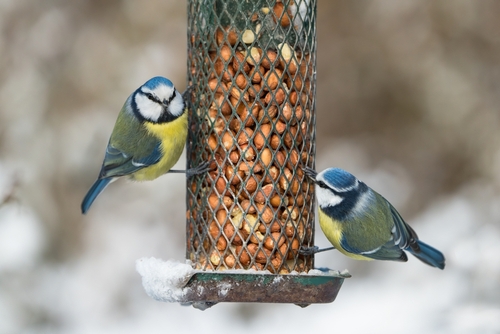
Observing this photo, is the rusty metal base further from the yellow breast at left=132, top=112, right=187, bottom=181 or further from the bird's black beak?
the yellow breast at left=132, top=112, right=187, bottom=181

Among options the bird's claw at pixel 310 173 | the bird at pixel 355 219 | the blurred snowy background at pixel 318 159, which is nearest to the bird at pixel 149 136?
the bird's claw at pixel 310 173

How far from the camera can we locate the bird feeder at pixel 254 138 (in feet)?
9.70

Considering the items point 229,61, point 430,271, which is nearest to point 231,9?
point 229,61

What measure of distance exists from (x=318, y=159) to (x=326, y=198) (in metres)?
2.26

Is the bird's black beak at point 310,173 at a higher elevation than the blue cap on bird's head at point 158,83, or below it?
below

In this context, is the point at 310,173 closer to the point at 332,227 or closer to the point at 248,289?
the point at 332,227

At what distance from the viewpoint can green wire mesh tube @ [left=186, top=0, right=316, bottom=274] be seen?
9.70 feet

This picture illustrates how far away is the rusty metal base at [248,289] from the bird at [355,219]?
0.73 ft

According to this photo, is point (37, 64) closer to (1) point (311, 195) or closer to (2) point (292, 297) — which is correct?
(1) point (311, 195)

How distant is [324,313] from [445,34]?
210 cm

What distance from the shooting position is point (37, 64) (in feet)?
17.0

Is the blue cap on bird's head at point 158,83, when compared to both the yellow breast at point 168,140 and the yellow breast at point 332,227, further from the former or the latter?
the yellow breast at point 332,227

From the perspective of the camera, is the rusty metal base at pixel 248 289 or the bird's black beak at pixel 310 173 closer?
the rusty metal base at pixel 248 289

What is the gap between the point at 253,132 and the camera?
2.98m
